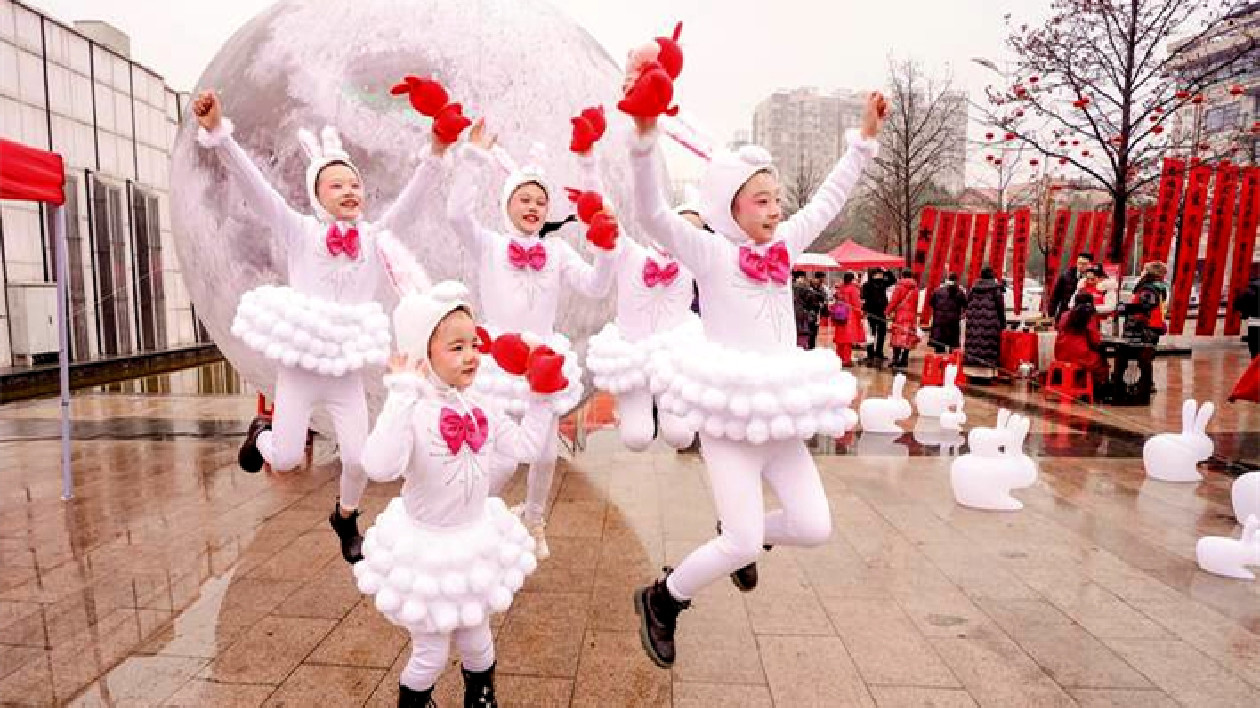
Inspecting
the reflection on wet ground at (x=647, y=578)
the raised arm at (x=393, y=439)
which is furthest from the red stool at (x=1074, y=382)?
the raised arm at (x=393, y=439)

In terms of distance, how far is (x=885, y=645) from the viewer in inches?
142

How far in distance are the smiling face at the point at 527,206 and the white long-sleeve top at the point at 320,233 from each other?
18.3 inches

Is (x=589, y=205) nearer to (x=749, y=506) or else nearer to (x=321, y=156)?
(x=749, y=506)

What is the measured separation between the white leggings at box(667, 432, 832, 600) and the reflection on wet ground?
0.49 m

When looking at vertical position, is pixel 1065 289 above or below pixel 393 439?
above

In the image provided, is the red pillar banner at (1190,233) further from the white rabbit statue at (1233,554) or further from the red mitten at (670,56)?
the red mitten at (670,56)

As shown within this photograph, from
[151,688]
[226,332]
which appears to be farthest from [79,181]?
[151,688]

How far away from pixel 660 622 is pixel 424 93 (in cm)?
264

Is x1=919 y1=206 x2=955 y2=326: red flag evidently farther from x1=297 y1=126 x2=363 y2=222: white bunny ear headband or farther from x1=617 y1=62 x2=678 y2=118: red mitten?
x1=617 y1=62 x2=678 y2=118: red mitten

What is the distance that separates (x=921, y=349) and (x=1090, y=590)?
1559cm

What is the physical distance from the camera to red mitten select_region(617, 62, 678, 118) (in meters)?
2.70

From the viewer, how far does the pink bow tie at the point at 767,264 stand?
11.1 ft

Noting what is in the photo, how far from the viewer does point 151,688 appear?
3201mm

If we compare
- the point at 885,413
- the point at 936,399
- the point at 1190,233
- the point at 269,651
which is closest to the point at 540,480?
the point at 269,651
